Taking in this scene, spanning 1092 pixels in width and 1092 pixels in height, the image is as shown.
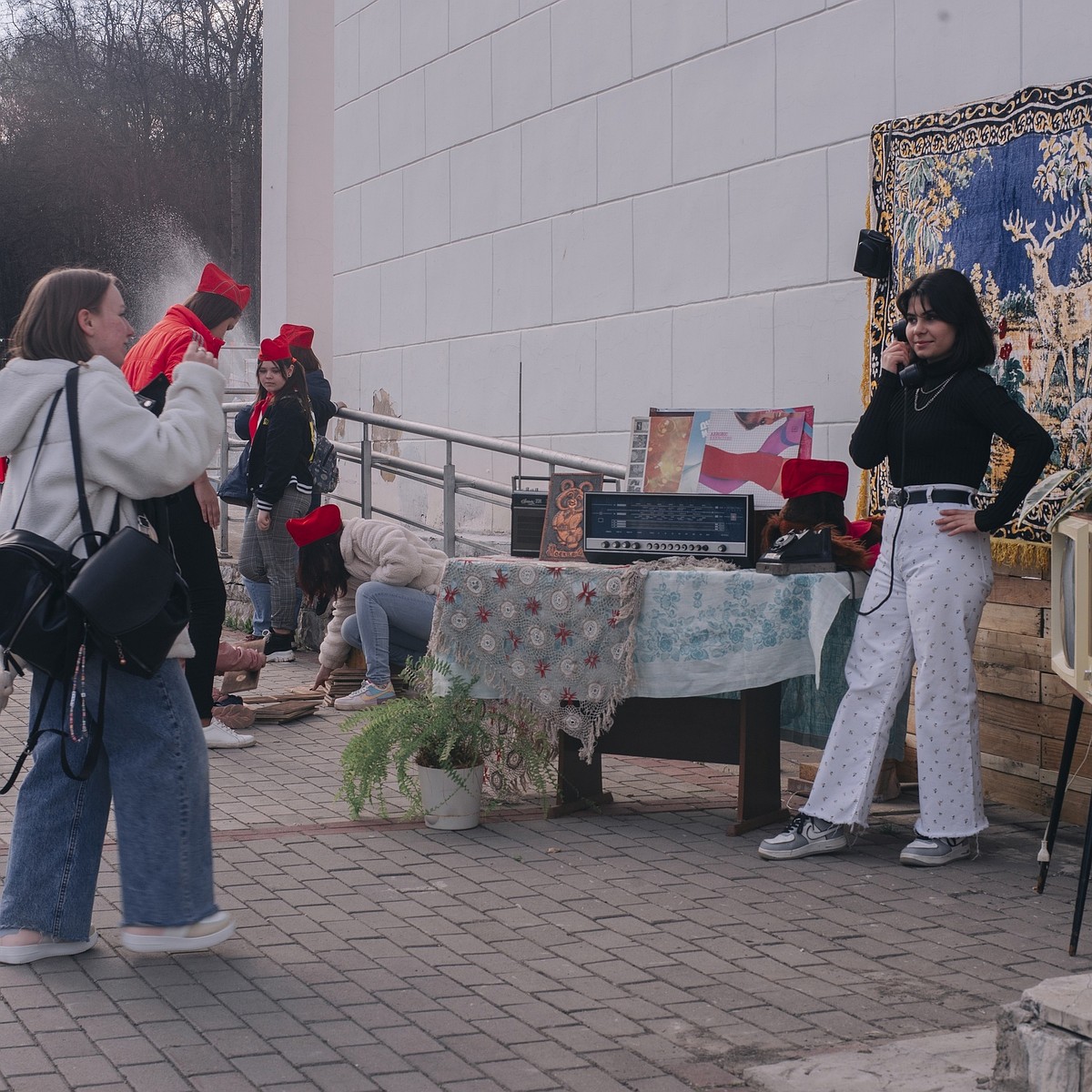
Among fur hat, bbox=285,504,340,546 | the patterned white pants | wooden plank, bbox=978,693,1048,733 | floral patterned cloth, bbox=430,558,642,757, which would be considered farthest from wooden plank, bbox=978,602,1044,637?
fur hat, bbox=285,504,340,546

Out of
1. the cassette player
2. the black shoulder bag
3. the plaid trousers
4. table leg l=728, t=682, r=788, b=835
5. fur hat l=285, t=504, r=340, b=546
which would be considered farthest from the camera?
the plaid trousers

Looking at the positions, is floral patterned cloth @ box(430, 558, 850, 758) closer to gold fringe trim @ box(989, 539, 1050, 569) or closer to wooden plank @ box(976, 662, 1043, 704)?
gold fringe trim @ box(989, 539, 1050, 569)

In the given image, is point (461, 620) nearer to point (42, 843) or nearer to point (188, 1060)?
point (42, 843)

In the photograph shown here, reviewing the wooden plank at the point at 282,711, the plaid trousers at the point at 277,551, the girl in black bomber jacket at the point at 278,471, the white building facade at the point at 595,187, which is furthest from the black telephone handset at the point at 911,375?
the plaid trousers at the point at 277,551

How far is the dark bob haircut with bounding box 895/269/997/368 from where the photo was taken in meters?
4.88

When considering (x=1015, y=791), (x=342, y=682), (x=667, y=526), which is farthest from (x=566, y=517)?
(x=342, y=682)

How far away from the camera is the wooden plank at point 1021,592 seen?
18.0ft

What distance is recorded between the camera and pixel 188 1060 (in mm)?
3258

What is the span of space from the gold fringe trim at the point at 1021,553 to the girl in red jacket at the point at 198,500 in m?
2.96

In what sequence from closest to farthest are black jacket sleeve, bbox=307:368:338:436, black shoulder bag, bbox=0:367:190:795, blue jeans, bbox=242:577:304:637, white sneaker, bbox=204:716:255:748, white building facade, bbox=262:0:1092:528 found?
black shoulder bag, bbox=0:367:190:795
white building facade, bbox=262:0:1092:528
white sneaker, bbox=204:716:255:748
blue jeans, bbox=242:577:304:637
black jacket sleeve, bbox=307:368:338:436

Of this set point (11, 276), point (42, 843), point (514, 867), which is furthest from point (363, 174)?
point (11, 276)

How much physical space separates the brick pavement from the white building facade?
92.6 inches

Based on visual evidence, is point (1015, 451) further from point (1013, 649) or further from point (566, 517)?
point (566, 517)

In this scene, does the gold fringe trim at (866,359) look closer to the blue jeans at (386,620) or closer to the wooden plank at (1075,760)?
the wooden plank at (1075,760)
